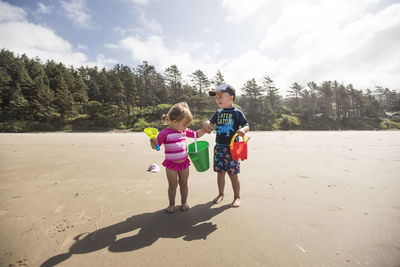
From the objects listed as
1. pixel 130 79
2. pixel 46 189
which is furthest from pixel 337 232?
pixel 130 79

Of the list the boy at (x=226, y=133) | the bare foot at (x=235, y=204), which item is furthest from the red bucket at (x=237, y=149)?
the bare foot at (x=235, y=204)

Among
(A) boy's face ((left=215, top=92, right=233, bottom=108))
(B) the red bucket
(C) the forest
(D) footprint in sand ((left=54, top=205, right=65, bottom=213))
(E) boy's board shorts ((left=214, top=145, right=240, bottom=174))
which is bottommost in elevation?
(D) footprint in sand ((left=54, top=205, right=65, bottom=213))

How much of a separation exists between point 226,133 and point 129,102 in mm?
36860

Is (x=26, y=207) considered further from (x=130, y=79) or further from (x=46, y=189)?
(x=130, y=79)

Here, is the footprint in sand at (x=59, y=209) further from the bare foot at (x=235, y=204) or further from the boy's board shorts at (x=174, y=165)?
the bare foot at (x=235, y=204)

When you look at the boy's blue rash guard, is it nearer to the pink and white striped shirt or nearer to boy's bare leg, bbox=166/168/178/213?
the pink and white striped shirt

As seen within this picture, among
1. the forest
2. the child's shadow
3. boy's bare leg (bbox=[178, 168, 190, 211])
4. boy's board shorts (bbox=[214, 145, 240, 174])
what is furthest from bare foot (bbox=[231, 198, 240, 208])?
the forest

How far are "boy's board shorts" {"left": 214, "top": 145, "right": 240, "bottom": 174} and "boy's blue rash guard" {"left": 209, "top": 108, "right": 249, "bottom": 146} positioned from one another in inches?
4.0

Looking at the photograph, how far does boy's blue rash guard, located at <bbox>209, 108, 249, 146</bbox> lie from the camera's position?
2.67m

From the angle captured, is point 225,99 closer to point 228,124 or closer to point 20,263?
point 228,124

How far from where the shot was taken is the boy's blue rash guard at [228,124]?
2668 millimetres

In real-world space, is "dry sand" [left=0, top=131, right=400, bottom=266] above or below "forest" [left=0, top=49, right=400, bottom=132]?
below

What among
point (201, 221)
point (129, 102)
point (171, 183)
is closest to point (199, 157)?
point (171, 183)

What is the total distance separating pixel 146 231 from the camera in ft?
6.45
